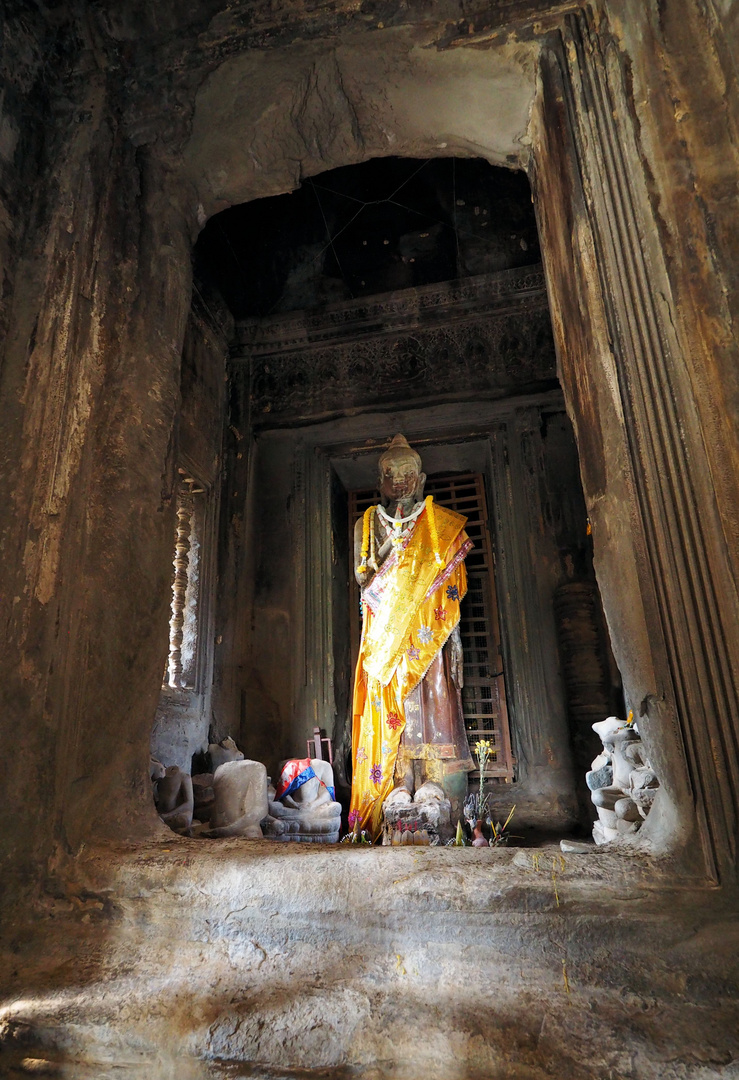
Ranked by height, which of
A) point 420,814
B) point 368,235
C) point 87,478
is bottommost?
point 420,814

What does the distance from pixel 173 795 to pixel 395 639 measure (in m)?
1.97

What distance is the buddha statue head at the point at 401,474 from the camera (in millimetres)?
5113

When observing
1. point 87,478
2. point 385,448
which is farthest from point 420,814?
point 385,448

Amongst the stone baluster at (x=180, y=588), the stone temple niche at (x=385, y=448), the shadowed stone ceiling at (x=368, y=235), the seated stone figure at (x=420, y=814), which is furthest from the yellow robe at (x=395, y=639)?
the shadowed stone ceiling at (x=368, y=235)

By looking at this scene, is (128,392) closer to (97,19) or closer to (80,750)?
(80,750)

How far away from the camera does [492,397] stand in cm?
548

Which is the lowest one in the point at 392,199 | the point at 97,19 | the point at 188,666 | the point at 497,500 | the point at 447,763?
the point at 447,763

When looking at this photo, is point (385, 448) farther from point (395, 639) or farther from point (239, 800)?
point (239, 800)

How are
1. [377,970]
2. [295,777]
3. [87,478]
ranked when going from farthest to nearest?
[295,777]
[87,478]
[377,970]

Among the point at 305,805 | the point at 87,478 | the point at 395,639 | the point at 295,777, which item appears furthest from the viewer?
the point at 395,639

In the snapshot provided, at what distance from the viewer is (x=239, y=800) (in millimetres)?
3398

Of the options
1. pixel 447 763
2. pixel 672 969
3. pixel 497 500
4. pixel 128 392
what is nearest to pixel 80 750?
pixel 128 392

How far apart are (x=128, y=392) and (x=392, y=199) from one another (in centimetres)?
387

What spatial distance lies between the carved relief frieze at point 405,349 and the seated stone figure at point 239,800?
11.1 ft
